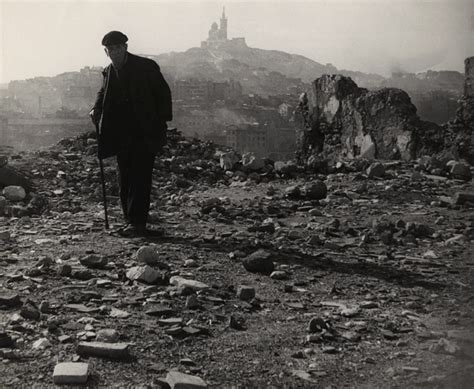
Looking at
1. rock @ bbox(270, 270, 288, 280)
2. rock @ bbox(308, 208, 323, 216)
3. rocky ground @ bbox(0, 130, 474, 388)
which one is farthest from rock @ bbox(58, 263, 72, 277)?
rock @ bbox(308, 208, 323, 216)

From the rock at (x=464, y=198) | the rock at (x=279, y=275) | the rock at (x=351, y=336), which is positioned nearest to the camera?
the rock at (x=351, y=336)

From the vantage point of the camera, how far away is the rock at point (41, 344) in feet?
7.57

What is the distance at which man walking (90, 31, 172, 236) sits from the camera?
14.6 ft

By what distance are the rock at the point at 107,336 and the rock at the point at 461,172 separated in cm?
648

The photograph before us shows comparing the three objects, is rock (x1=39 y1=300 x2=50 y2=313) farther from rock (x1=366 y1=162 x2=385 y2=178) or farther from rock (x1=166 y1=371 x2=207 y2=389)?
rock (x1=366 y1=162 x2=385 y2=178)

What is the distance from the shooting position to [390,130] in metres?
11.8

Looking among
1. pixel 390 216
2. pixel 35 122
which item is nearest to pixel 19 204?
pixel 390 216

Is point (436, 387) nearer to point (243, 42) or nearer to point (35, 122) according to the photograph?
point (35, 122)

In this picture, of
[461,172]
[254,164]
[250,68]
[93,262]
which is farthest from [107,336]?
[250,68]

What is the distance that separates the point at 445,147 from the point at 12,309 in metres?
10.1

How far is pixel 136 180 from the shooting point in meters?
4.52

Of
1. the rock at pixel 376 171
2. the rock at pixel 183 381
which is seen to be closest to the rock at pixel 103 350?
the rock at pixel 183 381

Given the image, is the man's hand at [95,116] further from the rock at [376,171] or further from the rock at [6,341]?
the rock at [376,171]

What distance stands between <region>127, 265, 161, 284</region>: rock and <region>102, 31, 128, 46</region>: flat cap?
1906 mm
